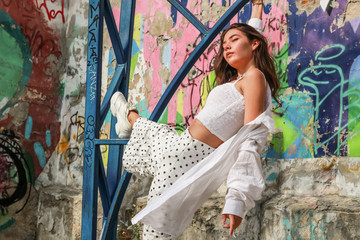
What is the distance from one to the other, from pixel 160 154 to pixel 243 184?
576 mm

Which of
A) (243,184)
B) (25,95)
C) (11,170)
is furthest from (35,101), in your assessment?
(243,184)

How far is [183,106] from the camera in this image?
388 cm

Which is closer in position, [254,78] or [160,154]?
[254,78]

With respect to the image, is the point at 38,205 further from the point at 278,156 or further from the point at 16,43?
the point at 278,156

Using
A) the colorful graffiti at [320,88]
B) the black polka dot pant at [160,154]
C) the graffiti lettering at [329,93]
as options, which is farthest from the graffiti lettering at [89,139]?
the graffiti lettering at [329,93]

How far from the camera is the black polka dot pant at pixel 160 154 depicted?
2.17 metres

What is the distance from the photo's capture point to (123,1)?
9.84ft

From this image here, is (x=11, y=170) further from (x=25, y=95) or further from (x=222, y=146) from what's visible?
(x=222, y=146)

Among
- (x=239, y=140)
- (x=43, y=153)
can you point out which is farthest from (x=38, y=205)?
(x=239, y=140)

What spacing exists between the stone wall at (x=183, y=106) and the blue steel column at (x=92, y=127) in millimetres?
823

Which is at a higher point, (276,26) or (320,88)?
(276,26)

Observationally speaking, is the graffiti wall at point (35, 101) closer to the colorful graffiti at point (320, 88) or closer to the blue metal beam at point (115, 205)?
the blue metal beam at point (115, 205)

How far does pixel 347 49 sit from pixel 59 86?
3547 mm

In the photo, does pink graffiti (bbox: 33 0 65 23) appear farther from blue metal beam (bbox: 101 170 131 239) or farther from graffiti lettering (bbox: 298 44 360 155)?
graffiti lettering (bbox: 298 44 360 155)
